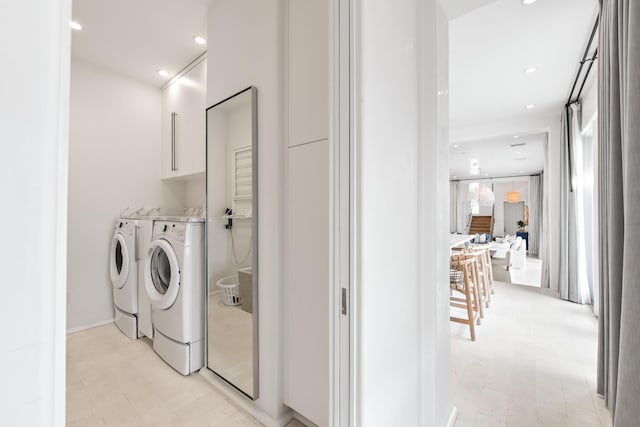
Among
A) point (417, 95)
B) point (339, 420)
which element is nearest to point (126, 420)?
point (339, 420)

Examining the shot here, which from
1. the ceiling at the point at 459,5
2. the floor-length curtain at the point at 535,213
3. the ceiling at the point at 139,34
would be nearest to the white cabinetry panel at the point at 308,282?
the ceiling at the point at 459,5

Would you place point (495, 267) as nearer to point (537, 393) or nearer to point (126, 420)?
point (537, 393)

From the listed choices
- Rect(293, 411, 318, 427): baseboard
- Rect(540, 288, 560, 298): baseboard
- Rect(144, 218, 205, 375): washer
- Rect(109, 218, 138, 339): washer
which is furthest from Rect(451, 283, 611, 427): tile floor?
Rect(109, 218, 138, 339): washer

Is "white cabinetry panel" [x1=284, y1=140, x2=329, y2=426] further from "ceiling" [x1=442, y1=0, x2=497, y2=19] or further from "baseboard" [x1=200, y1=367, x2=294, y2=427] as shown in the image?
"ceiling" [x1=442, y1=0, x2=497, y2=19]

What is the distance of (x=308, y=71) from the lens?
1.46 meters

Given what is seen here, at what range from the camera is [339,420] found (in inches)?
35.3

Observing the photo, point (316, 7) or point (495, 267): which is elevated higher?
point (316, 7)

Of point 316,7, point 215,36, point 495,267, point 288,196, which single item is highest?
point 215,36

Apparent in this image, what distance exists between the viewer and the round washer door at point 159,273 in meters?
2.14

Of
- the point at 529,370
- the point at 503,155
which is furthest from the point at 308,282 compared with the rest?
the point at 503,155

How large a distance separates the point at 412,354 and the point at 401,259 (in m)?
0.47

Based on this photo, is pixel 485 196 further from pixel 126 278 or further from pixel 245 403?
pixel 126 278
